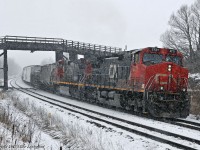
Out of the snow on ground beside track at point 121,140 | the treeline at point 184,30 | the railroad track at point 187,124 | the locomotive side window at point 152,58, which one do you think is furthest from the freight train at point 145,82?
the treeline at point 184,30

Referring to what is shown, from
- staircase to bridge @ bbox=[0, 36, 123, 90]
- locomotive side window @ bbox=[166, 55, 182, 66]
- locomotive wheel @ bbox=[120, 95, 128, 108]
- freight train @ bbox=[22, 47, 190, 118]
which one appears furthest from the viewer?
staircase to bridge @ bbox=[0, 36, 123, 90]

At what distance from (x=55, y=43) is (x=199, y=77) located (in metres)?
18.5

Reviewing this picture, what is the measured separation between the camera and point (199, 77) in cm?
2547

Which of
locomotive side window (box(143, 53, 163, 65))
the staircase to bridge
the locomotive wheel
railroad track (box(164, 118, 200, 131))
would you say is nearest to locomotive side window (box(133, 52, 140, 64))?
locomotive side window (box(143, 53, 163, 65))

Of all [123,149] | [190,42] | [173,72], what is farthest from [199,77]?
[190,42]

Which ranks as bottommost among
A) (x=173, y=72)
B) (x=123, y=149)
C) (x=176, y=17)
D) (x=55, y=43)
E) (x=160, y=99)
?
(x=123, y=149)

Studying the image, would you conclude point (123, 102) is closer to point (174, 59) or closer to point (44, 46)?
point (174, 59)

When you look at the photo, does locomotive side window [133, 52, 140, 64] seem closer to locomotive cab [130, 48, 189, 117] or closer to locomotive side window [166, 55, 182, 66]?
locomotive cab [130, 48, 189, 117]

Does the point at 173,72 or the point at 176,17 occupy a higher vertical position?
the point at 176,17

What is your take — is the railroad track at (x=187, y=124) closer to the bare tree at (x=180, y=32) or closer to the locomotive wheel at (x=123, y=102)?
the locomotive wheel at (x=123, y=102)

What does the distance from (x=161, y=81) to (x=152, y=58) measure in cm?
125

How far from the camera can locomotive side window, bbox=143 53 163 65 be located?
50.4 ft

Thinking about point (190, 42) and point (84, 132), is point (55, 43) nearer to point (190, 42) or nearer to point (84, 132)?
point (190, 42)

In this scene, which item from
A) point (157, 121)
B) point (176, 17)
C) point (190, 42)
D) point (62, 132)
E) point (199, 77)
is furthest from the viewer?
point (176, 17)
